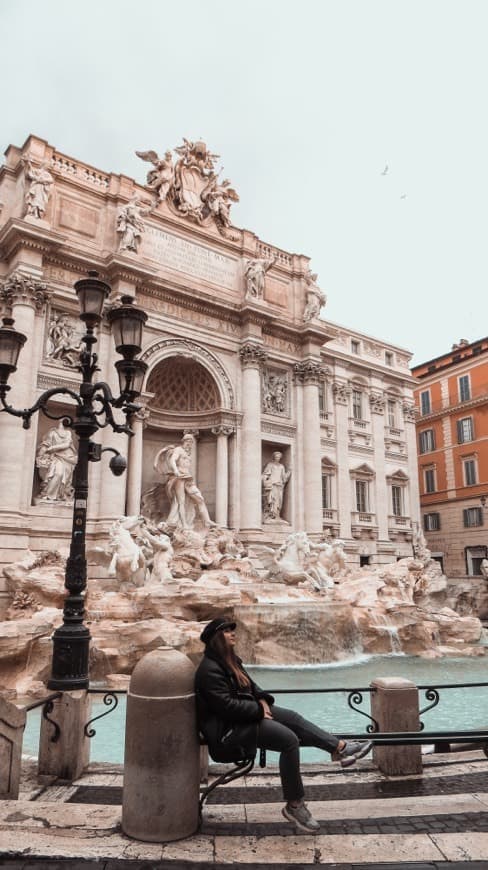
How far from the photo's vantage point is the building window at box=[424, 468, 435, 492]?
37.0m

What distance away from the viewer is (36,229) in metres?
19.0

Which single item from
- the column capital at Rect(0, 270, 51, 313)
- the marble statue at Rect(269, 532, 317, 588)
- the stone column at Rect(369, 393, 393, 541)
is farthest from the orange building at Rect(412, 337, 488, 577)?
the column capital at Rect(0, 270, 51, 313)

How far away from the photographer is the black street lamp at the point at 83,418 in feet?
18.7

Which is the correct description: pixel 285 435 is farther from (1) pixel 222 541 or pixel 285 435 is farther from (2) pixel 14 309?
(2) pixel 14 309

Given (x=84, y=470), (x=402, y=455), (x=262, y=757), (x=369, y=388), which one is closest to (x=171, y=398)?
(x=369, y=388)

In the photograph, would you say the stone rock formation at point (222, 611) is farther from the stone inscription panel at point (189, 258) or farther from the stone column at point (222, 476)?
the stone inscription panel at point (189, 258)

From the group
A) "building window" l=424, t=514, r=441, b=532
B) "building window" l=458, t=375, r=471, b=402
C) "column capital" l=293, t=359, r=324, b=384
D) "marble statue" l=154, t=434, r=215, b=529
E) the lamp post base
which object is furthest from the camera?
"building window" l=424, t=514, r=441, b=532

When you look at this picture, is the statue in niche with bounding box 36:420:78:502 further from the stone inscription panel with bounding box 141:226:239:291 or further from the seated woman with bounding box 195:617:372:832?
the seated woman with bounding box 195:617:372:832

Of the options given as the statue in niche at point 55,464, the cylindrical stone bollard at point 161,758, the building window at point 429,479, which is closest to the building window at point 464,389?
the building window at point 429,479

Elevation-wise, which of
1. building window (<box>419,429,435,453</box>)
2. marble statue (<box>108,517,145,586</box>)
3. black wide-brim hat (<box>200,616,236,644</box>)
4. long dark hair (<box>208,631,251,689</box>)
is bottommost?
long dark hair (<box>208,631,251,689</box>)

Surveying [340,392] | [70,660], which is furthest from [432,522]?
[70,660]

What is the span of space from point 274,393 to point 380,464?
8030 mm

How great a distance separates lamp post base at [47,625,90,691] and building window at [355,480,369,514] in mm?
24829

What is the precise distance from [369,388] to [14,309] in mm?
18906
